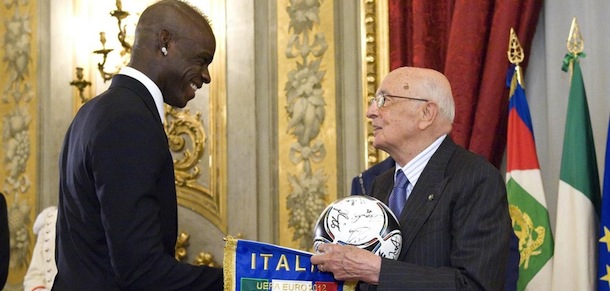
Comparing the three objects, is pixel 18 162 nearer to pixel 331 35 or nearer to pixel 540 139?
pixel 331 35

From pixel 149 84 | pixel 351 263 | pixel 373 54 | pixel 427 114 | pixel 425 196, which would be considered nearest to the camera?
pixel 351 263

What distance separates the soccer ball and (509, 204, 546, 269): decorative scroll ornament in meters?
2.13

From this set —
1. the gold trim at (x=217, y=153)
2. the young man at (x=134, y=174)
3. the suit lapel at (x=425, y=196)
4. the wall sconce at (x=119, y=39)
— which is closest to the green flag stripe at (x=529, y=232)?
the suit lapel at (x=425, y=196)

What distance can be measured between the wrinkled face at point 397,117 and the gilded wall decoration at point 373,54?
94.7 inches

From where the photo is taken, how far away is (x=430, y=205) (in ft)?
10.0

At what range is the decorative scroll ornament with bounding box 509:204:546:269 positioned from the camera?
16.0 ft

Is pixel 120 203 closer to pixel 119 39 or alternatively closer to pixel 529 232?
pixel 529 232

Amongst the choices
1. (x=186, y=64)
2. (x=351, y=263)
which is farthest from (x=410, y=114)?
(x=186, y=64)

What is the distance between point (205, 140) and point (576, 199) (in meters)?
2.62

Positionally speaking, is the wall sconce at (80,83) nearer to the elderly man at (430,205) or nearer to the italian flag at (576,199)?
the italian flag at (576,199)

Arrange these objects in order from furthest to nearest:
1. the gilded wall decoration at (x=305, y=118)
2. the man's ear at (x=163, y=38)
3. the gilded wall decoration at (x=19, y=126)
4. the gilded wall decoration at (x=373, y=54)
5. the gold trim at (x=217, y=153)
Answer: the gilded wall decoration at (x=19, y=126), the gold trim at (x=217, y=153), the gilded wall decoration at (x=305, y=118), the gilded wall decoration at (x=373, y=54), the man's ear at (x=163, y=38)

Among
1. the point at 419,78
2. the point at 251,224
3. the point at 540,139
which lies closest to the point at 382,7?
the point at 540,139

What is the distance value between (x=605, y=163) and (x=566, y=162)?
21 centimetres

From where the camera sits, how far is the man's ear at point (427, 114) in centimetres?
324
